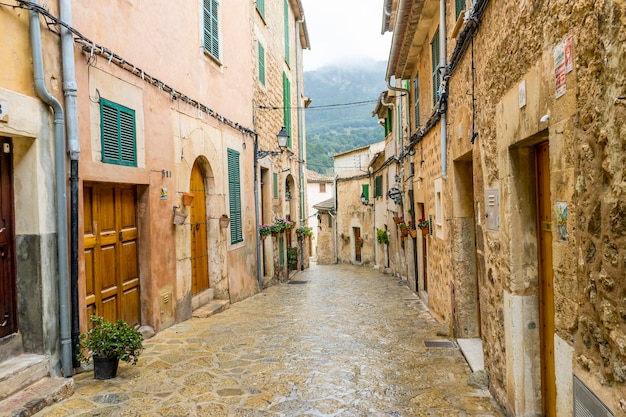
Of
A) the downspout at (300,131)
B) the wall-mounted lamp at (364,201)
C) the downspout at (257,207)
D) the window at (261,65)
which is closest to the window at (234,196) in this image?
the downspout at (257,207)

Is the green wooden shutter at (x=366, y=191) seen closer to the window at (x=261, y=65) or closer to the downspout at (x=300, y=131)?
the downspout at (x=300, y=131)

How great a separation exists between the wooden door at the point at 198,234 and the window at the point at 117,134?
237cm

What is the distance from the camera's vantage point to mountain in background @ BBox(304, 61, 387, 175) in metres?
58.9

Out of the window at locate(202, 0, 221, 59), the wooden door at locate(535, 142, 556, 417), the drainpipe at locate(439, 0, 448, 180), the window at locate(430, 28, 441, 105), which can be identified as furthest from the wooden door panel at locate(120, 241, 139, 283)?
the window at locate(430, 28, 441, 105)

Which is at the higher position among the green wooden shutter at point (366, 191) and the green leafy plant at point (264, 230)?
the green wooden shutter at point (366, 191)

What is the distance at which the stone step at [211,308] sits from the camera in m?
8.00

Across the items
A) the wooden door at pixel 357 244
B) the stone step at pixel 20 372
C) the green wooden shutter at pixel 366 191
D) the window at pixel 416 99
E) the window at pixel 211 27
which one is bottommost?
the wooden door at pixel 357 244

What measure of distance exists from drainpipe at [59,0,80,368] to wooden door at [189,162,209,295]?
3596 millimetres

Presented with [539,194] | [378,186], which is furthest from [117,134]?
[378,186]

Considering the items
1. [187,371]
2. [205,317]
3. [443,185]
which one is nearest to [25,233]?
[187,371]

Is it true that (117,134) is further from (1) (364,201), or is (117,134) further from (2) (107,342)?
(1) (364,201)

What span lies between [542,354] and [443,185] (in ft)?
13.0

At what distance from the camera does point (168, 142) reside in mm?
7203

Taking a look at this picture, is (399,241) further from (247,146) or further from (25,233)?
(25,233)
